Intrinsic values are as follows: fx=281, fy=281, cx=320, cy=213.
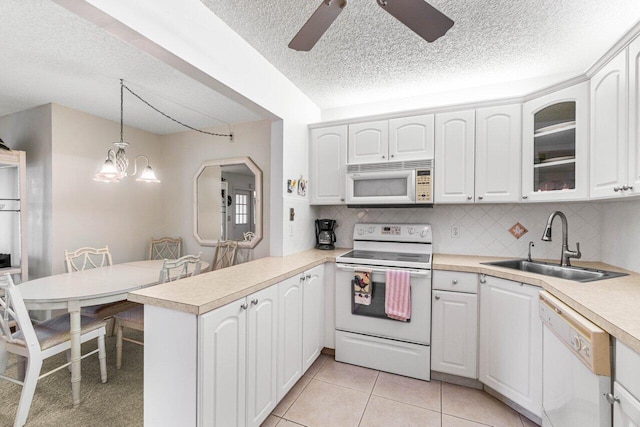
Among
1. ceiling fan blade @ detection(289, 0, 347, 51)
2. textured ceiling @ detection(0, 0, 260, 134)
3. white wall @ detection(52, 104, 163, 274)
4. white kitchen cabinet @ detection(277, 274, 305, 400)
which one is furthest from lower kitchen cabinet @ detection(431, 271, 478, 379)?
white wall @ detection(52, 104, 163, 274)

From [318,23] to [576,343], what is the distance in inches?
66.7

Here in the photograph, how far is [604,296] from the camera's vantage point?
129cm

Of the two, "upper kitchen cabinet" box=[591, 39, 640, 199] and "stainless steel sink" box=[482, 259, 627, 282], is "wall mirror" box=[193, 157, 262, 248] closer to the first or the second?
"stainless steel sink" box=[482, 259, 627, 282]

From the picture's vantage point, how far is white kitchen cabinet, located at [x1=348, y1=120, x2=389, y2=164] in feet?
8.53

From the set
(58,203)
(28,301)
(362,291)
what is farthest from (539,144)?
(58,203)

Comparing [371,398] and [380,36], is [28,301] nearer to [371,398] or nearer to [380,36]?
[371,398]

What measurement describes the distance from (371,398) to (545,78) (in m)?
2.91

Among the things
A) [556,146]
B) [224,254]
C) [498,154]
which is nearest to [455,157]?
[498,154]

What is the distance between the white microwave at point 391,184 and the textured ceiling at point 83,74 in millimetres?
1619

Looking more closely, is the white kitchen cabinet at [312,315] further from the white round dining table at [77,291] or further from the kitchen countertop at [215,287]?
the white round dining table at [77,291]

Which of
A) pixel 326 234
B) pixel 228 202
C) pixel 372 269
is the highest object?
pixel 228 202

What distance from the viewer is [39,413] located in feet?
5.68

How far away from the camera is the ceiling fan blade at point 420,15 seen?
1.03 metres

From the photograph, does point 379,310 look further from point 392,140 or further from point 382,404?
point 392,140
